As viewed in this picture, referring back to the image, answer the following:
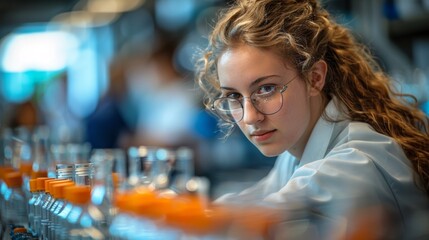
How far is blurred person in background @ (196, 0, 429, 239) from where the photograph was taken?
63.6 inches

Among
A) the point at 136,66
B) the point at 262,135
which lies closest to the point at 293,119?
the point at 262,135

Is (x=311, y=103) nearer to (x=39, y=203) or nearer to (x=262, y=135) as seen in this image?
(x=262, y=135)

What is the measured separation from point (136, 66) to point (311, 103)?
13.2 ft

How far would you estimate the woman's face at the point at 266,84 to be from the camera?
1.70 m

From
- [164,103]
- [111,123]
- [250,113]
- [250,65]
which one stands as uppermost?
[250,65]

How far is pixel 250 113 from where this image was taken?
5.59ft

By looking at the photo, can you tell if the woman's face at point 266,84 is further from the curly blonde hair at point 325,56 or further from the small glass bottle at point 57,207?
the small glass bottle at point 57,207

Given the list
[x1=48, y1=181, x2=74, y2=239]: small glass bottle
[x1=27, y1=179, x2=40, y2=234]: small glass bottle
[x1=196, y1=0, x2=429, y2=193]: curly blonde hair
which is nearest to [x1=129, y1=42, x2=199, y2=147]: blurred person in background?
[x1=196, y1=0, x2=429, y2=193]: curly blonde hair

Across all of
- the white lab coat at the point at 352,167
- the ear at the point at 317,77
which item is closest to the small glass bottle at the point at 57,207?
the white lab coat at the point at 352,167

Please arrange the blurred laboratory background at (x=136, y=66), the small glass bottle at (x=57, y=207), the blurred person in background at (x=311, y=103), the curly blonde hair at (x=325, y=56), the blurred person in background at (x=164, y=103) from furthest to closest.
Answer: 1. the blurred person in background at (x=164, y=103)
2. the blurred laboratory background at (x=136, y=66)
3. the curly blonde hair at (x=325, y=56)
4. the blurred person in background at (x=311, y=103)
5. the small glass bottle at (x=57, y=207)

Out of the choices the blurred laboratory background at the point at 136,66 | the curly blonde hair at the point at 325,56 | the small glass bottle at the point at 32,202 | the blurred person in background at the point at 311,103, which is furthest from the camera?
the blurred laboratory background at the point at 136,66

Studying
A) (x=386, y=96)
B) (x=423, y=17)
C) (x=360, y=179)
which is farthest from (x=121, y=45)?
(x=360, y=179)

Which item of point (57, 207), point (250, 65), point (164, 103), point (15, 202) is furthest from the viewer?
point (164, 103)

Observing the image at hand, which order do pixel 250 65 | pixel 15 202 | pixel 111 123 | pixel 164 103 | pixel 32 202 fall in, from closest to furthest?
pixel 32 202, pixel 15 202, pixel 250 65, pixel 111 123, pixel 164 103
